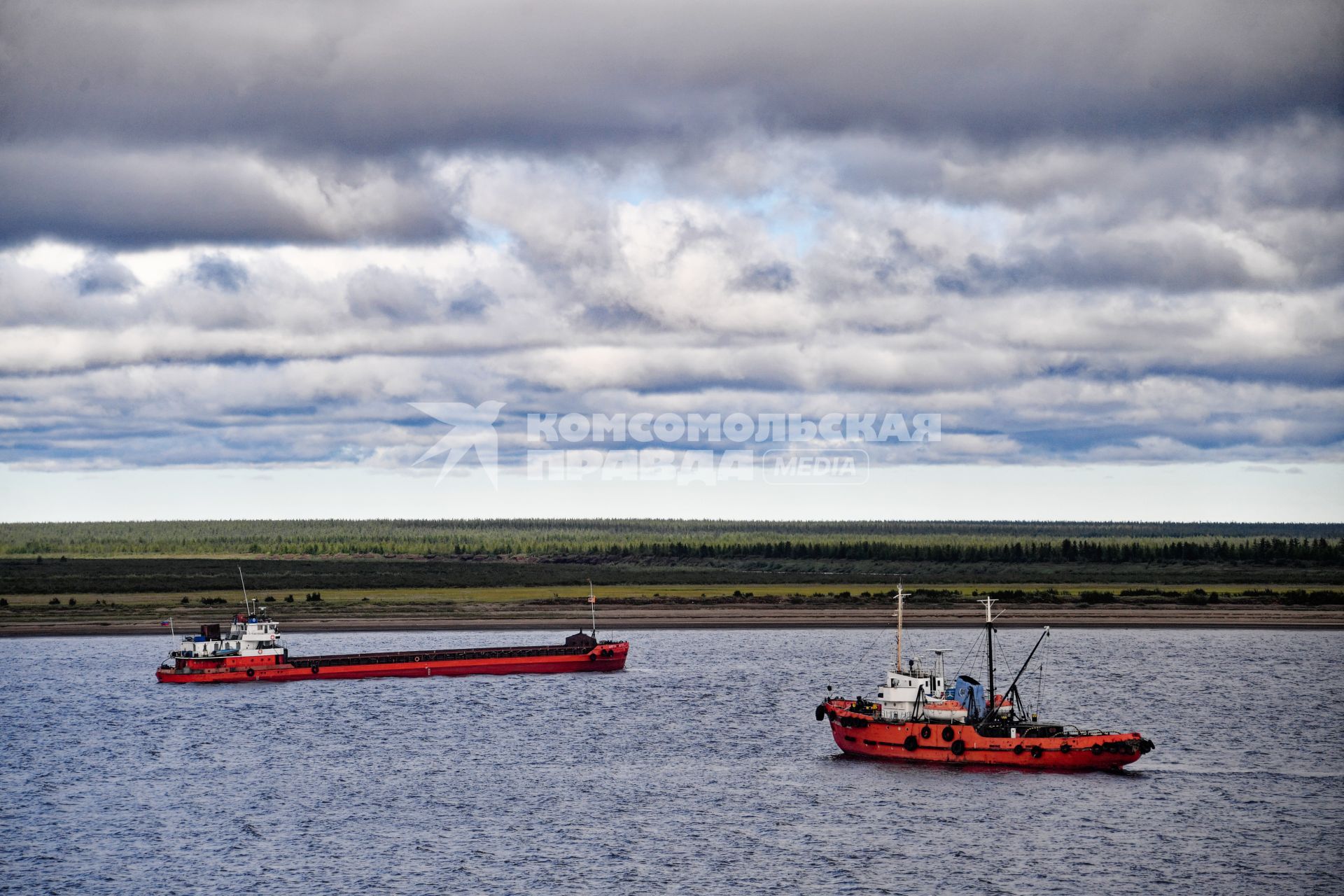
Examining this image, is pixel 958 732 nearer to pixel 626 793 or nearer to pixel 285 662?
pixel 626 793

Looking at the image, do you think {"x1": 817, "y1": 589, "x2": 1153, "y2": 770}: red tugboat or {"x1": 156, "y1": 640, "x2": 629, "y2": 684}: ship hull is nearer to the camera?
{"x1": 817, "y1": 589, "x2": 1153, "y2": 770}: red tugboat

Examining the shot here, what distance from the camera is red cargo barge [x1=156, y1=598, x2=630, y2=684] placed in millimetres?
120188

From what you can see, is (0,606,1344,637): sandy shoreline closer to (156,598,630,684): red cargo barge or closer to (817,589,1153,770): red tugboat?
(156,598,630,684): red cargo barge

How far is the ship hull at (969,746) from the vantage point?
77000 mm

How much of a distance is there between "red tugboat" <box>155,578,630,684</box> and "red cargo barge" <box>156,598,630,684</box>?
0.20ft

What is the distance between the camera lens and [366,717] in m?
100

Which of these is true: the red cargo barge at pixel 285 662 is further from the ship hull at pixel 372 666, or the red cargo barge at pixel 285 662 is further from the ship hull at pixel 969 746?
the ship hull at pixel 969 746

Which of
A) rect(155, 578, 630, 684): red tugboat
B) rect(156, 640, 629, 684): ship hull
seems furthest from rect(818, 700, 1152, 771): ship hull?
rect(156, 640, 629, 684): ship hull

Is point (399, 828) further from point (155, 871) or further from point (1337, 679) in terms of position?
point (1337, 679)

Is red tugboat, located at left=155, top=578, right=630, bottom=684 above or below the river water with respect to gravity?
above

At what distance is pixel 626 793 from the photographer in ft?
238

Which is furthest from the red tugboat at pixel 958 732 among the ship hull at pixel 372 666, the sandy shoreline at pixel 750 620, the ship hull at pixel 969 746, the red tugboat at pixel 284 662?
the sandy shoreline at pixel 750 620

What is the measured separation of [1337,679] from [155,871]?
335 ft

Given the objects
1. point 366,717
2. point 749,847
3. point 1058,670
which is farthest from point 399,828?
point 1058,670
